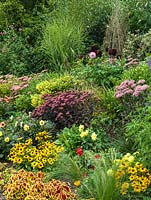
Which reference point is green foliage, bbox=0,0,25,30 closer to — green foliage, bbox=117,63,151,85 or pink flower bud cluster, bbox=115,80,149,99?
green foliage, bbox=117,63,151,85

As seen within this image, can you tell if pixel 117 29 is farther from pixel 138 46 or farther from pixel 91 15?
pixel 138 46

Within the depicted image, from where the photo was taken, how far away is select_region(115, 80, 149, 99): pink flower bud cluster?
649 centimetres

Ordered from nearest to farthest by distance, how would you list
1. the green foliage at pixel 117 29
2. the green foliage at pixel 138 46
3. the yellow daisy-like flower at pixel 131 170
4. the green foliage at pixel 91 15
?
the yellow daisy-like flower at pixel 131 170 < the green foliage at pixel 138 46 < the green foliage at pixel 117 29 < the green foliage at pixel 91 15

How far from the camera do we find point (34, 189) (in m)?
5.05

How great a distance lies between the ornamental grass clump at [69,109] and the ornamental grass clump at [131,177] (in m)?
2.05

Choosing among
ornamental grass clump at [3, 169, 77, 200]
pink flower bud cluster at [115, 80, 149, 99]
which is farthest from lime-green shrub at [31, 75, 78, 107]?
ornamental grass clump at [3, 169, 77, 200]

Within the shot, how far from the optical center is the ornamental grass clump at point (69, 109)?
7.32 m

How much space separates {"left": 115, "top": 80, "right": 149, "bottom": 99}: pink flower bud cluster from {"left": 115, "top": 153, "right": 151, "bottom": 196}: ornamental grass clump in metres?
1.37

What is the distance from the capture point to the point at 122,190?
510 centimetres

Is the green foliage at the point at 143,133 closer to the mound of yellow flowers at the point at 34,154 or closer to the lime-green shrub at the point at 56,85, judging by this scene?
the mound of yellow flowers at the point at 34,154

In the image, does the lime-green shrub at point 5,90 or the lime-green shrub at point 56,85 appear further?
the lime-green shrub at point 5,90

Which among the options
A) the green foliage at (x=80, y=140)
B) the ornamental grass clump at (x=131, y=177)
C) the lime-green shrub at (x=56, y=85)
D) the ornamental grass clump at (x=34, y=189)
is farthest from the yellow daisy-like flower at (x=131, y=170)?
the lime-green shrub at (x=56, y=85)

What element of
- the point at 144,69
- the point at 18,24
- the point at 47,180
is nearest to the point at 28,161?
the point at 47,180

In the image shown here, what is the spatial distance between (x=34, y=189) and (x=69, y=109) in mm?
2489
